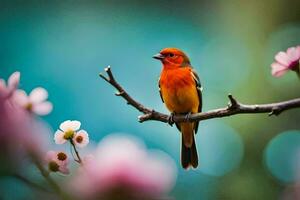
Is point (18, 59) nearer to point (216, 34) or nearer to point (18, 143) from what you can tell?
point (216, 34)

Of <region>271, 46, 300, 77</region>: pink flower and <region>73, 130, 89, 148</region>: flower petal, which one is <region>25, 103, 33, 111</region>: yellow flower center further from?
<region>271, 46, 300, 77</region>: pink flower

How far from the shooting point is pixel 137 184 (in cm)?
21

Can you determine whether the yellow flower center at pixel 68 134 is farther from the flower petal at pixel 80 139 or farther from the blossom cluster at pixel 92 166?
the blossom cluster at pixel 92 166

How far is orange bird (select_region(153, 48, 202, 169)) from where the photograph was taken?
864 mm

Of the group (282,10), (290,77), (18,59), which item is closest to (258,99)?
(290,77)

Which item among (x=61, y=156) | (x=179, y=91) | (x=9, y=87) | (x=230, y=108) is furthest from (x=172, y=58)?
(x=9, y=87)

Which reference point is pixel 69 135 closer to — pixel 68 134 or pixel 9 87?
pixel 68 134

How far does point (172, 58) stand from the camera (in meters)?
0.91

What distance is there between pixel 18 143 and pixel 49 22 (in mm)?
899

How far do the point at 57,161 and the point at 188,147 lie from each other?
1.79 ft

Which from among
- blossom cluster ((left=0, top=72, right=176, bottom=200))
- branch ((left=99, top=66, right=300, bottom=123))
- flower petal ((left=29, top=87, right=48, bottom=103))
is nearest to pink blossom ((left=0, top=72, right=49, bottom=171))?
blossom cluster ((left=0, top=72, right=176, bottom=200))

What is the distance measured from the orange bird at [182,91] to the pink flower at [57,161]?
0.46 meters

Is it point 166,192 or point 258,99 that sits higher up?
point 258,99

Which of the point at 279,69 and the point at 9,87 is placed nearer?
Answer: the point at 9,87
